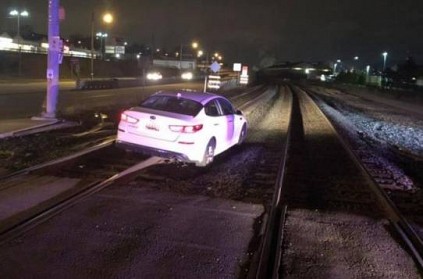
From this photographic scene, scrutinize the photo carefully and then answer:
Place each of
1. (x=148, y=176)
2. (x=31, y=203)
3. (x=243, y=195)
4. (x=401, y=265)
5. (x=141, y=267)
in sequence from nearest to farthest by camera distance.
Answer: (x=141, y=267)
(x=401, y=265)
(x=31, y=203)
(x=243, y=195)
(x=148, y=176)

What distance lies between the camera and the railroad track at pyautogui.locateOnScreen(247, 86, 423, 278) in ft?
21.5

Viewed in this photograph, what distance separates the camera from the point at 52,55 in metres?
20.2

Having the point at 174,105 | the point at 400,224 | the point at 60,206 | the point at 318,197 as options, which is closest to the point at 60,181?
the point at 60,206

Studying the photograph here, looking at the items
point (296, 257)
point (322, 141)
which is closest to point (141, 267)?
point (296, 257)

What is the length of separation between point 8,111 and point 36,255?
18.9 m

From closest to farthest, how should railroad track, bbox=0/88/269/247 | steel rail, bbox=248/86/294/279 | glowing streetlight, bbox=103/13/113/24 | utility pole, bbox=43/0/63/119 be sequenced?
steel rail, bbox=248/86/294/279 → railroad track, bbox=0/88/269/247 → utility pole, bbox=43/0/63/119 → glowing streetlight, bbox=103/13/113/24

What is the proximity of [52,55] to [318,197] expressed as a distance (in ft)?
43.1

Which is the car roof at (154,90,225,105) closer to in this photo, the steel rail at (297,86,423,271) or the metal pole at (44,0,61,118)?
the steel rail at (297,86,423,271)

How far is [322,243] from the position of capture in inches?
285

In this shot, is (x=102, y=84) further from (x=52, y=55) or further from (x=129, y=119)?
(x=129, y=119)

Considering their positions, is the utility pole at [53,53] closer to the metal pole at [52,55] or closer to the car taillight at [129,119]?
the metal pole at [52,55]

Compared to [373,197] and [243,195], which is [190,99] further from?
[373,197]

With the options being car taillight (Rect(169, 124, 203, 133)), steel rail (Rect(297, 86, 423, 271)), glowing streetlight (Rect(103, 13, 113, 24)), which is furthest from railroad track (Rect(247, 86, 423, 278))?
glowing streetlight (Rect(103, 13, 113, 24))

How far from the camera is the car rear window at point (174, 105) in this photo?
12195 mm
